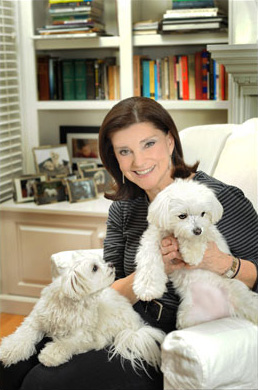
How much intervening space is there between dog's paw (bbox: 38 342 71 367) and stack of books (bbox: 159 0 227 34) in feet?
5.62

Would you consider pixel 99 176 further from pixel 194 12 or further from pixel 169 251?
pixel 169 251

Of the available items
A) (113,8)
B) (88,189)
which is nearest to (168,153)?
(88,189)

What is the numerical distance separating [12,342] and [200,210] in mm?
553

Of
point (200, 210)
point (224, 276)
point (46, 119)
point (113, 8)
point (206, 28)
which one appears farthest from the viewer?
point (46, 119)

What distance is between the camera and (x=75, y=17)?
104 inches

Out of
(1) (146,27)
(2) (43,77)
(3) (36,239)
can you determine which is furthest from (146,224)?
(2) (43,77)

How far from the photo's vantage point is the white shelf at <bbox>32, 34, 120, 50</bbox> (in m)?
2.69

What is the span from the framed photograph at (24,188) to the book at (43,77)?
0.51 meters

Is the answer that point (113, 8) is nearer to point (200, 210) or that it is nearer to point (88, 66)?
point (88, 66)

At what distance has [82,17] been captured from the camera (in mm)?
2645

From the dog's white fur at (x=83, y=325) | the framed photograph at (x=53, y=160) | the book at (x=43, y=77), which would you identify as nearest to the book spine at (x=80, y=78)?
the book at (x=43, y=77)

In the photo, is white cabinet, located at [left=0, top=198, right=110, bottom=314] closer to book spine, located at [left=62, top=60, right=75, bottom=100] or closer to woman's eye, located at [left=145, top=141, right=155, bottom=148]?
book spine, located at [left=62, top=60, right=75, bottom=100]

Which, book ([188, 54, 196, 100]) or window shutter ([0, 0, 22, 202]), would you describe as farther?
window shutter ([0, 0, 22, 202])

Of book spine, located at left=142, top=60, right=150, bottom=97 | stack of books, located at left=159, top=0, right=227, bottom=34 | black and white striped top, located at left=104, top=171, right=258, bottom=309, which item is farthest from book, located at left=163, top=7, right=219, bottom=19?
black and white striped top, located at left=104, top=171, right=258, bottom=309
